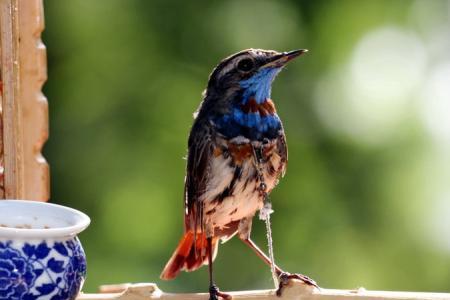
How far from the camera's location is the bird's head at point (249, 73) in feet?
14.4

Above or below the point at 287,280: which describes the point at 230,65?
above

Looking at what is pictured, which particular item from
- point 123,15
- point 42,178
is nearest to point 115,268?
point 123,15

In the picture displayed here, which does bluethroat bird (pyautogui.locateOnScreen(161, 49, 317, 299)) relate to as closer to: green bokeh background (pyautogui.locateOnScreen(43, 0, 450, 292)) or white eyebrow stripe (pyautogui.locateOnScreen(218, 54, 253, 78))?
white eyebrow stripe (pyautogui.locateOnScreen(218, 54, 253, 78))

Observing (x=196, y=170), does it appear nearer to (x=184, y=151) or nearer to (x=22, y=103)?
(x=22, y=103)

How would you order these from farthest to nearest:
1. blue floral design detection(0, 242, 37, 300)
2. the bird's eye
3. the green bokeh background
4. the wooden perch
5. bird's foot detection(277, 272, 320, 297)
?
the green bokeh background
the bird's eye
bird's foot detection(277, 272, 320, 297)
the wooden perch
blue floral design detection(0, 242, 37, 300)

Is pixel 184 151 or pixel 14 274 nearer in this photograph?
pixel 14 274

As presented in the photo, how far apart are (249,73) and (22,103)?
96cm

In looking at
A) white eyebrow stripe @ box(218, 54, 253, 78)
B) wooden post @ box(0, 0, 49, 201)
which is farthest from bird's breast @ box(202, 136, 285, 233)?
wooden post @ box(0, 0, 49, 201)

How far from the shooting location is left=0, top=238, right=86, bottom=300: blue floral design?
3.39 metres

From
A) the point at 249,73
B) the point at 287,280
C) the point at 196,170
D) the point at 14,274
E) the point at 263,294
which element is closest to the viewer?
the point at 14,274

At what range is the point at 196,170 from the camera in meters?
4.54

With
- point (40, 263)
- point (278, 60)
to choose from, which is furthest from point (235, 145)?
point (40, 263)

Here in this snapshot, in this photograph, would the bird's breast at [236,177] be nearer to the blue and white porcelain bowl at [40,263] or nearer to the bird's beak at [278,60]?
the bird's beak at [278,60]

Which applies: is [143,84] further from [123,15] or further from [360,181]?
[360,181]
